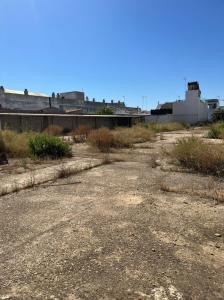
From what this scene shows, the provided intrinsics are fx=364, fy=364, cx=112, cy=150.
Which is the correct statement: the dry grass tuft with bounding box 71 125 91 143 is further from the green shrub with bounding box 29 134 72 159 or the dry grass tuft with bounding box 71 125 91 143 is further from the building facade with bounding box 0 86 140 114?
the building facade with bounding box 0 86 140 114

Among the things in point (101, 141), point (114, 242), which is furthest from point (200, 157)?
point (101, 141)

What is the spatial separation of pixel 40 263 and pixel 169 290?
5.20ft

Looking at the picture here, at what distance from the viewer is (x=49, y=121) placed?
33.3 m

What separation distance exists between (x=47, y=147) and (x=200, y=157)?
6730 millimetres

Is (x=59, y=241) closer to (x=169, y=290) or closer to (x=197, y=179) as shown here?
(x=169, y=290)

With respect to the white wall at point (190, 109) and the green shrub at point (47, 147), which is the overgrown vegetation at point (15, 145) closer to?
the green shrub at point (47, 147)

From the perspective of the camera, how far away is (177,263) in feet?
13.9

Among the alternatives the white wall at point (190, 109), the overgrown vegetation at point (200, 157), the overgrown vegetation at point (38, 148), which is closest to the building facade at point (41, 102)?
the white wall at point (190, 109)

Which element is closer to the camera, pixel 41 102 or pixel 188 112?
pixel 188 112

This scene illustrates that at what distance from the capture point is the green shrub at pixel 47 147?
14.9 meters

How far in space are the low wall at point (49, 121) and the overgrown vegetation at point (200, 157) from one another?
483 inches

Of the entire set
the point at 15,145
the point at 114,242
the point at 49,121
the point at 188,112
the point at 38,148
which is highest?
the point at 188,112

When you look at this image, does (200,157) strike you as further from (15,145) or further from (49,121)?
(49,121)

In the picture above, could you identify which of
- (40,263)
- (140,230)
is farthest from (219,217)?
(40,263)
